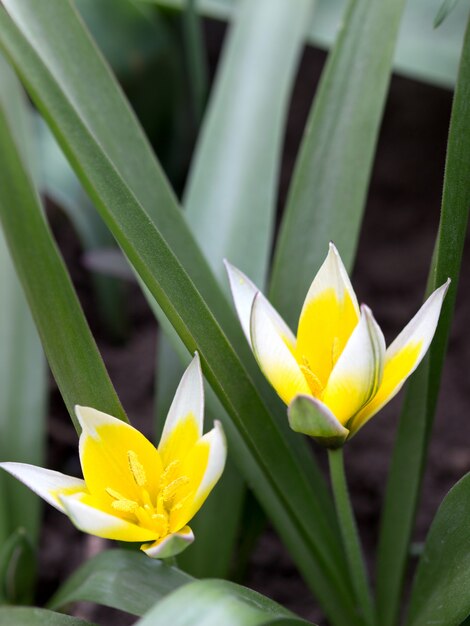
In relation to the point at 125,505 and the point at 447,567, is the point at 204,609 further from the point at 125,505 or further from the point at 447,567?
the point at 447,567

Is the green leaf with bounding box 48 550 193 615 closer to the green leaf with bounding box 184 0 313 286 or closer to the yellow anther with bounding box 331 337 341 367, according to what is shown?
the yellow anther with bounding box 331 337 341 367

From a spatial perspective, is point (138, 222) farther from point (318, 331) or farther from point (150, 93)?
point (150, 93)

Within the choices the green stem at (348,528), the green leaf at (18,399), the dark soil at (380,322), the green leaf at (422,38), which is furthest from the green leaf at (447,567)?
the green leaf at (422,38)

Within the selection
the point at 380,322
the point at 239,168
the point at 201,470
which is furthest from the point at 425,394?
the point at 380,322

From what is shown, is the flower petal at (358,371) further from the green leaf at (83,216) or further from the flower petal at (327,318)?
the green leaf at (83,216)

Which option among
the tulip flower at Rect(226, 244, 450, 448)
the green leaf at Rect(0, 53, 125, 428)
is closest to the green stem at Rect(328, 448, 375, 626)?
the tulip flower at Rect(226, 244, 450, 448)
